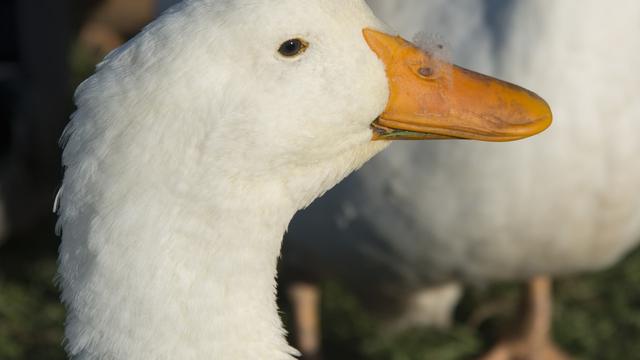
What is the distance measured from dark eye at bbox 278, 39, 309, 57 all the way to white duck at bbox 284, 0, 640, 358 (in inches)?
59.4

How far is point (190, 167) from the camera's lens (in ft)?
7.03

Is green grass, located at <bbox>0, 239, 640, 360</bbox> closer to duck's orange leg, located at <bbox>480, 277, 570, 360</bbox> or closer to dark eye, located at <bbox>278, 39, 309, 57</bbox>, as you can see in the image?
duck's orange leg, located at <bbox>480, 277, 570, 360</bbox>

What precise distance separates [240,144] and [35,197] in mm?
3554

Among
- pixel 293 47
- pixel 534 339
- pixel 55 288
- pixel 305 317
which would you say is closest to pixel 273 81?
pixel 293 47

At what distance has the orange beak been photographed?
2.40 metres

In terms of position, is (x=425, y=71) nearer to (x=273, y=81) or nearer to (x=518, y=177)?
(x=273, y=81)

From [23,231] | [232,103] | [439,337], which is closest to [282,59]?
[232,103]

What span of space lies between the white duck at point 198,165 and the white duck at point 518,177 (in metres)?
1.40

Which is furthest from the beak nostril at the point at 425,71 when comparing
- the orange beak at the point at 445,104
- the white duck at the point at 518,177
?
the white duck at the point at 518,177

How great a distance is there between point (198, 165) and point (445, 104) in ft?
1.92

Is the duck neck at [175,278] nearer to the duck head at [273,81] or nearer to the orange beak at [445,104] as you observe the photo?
the duck head at [273,81]

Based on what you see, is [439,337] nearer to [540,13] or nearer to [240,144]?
[540,13]

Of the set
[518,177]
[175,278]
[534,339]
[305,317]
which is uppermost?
[175,278]

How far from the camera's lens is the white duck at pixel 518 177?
3594 mm
